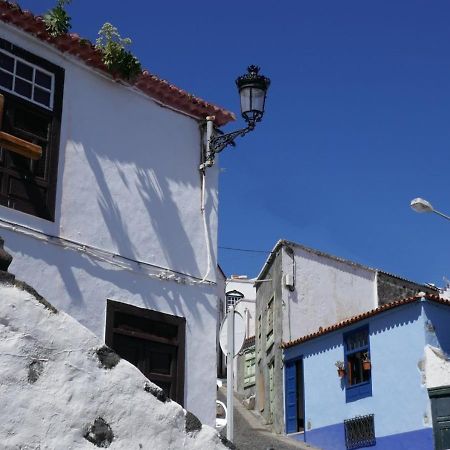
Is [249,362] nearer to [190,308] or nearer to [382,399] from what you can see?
[382,399]

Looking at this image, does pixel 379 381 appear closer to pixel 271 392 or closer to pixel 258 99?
pixel 271 392

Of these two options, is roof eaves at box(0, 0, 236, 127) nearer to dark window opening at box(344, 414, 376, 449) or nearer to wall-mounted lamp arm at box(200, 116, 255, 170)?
wall-mounted lamp arm at box(200, 116, 255, 170)

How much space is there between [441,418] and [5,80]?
36.6 feet

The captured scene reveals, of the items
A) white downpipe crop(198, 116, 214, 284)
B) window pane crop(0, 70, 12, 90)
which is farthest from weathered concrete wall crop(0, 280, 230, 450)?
white downpipe crop(198, 116, 214, 284)

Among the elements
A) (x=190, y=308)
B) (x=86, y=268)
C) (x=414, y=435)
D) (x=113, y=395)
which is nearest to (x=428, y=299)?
(x=414, y=435)

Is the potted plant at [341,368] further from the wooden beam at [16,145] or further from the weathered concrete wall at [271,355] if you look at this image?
the wooden beam at [16,145]

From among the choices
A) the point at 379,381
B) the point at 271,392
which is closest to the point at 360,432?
the point at 379,381

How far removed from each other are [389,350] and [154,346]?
998 centimetres

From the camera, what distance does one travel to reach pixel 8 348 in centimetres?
438

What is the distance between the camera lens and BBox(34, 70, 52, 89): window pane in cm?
958

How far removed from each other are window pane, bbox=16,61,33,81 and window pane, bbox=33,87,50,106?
0.51 feet

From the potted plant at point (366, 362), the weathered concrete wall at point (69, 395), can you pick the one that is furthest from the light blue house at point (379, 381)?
the weathered concrete wall at point (69, 395)

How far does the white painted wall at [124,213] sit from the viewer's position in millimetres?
9281

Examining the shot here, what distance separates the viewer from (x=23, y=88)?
940cm
